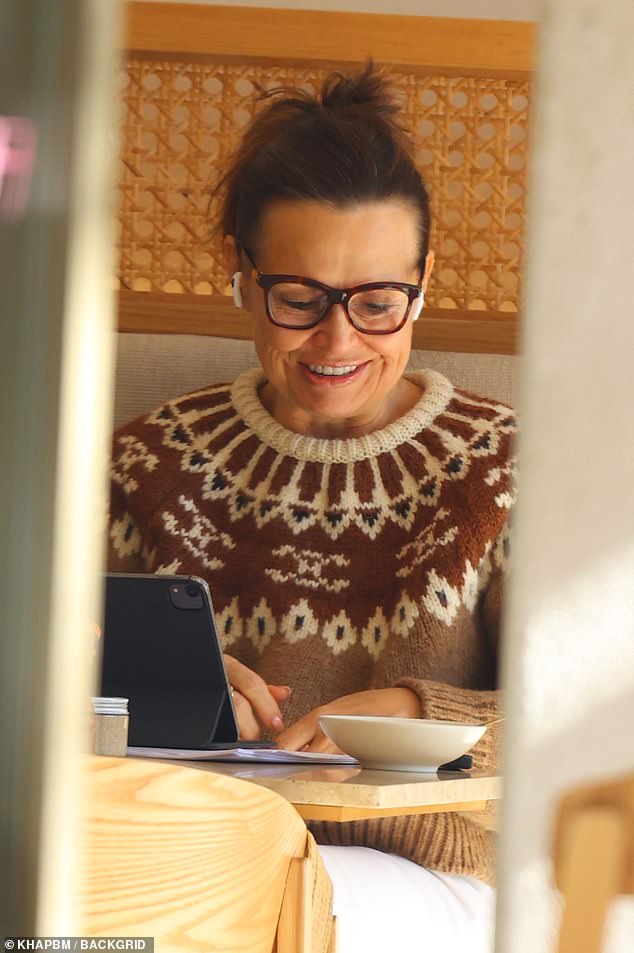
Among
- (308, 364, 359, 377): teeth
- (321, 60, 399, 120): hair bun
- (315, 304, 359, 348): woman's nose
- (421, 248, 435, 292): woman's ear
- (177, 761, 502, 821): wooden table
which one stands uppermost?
(321, 60, 399, 120): hair bun

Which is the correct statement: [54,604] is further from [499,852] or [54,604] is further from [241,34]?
[241,34]

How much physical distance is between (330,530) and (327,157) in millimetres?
556

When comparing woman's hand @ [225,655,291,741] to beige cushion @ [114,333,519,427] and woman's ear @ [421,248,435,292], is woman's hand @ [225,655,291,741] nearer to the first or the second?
beige cushion @ [114,333,519,427]

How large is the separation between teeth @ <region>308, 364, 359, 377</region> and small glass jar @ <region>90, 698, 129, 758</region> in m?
1.08

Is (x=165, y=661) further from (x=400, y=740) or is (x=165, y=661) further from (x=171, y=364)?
(x=171, y=364)

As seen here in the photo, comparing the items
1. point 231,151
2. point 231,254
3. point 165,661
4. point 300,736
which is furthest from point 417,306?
point 165,661

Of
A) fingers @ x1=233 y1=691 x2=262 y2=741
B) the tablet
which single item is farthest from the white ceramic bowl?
fingers @ x1=233 y1=691 x2=262 y2=741

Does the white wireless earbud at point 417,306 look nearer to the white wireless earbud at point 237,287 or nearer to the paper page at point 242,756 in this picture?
the white wireless earbud at point 237,287

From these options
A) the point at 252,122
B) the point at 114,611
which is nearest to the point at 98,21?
the point at 114,611

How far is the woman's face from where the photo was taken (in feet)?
6.10

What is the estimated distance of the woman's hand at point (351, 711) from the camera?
1381mm

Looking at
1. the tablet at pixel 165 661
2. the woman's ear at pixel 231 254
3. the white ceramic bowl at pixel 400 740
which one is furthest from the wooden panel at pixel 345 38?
the white ceramic bowl at pixel 400 740

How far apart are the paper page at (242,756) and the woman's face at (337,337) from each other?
2.69 feet

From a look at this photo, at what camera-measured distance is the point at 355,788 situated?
0.88 metres
